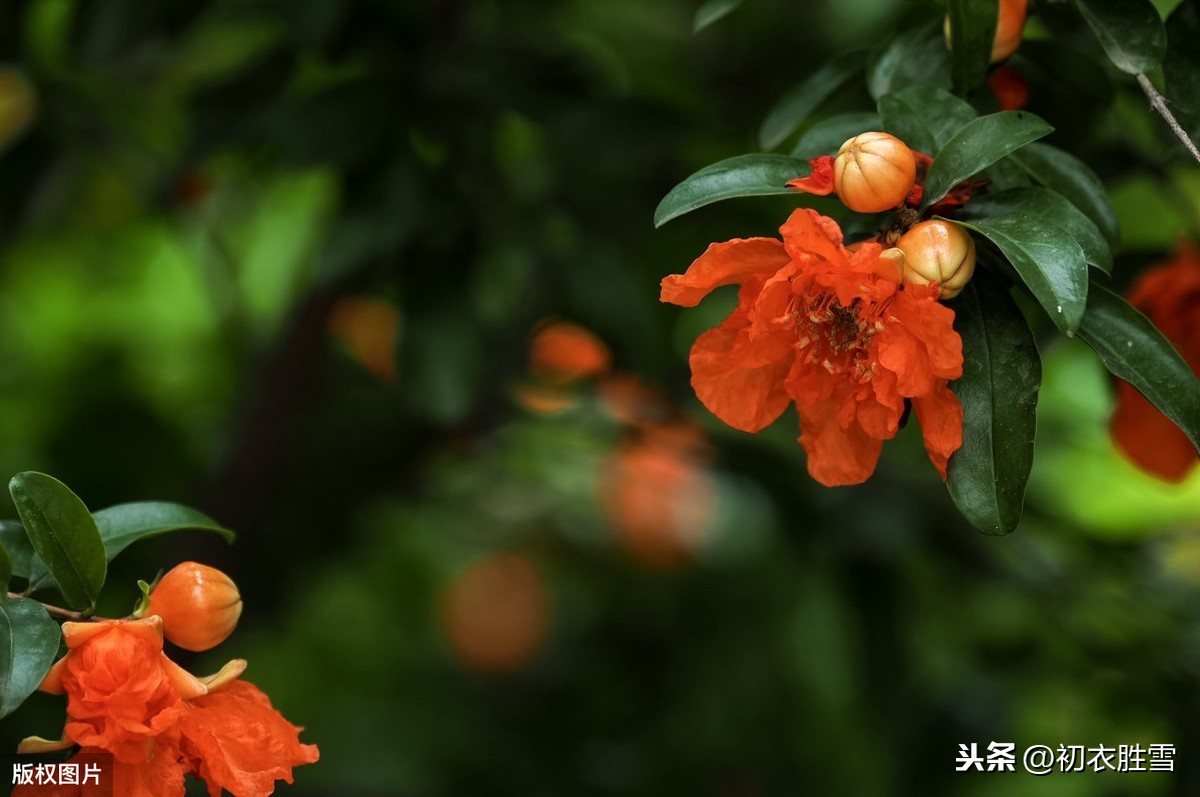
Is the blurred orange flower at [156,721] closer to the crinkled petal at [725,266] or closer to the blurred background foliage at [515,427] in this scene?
the crinkled petal at [725,266]

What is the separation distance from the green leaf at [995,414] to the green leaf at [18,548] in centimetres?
59

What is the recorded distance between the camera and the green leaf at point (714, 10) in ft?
3.14

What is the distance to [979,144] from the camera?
76cm

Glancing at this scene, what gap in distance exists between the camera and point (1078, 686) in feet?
5.91

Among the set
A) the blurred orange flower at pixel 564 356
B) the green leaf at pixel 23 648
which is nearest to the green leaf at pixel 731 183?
the green leaf at pixel 23 648

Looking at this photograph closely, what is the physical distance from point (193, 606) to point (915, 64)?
0.61 m

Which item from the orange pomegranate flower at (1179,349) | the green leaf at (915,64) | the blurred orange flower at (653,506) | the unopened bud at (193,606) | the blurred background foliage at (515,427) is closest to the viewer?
the unopened bud at (193,606)

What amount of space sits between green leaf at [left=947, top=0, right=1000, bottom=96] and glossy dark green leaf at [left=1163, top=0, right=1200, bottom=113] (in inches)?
5.1

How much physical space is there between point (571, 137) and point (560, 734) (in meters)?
1.14

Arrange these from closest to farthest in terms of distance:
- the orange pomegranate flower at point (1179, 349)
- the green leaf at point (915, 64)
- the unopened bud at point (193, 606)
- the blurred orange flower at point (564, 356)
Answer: the unopened bud at point (193, 606) < the green leaf at point (915, 64) < the orange pomegranate flower at point (1179, 349) < the blurred orange flower at point (564, 356)

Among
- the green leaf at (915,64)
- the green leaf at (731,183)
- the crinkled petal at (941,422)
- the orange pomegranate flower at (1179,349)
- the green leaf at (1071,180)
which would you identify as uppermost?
the green leaf at (915,64)

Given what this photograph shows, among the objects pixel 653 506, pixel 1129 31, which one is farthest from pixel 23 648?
pixel 653 506

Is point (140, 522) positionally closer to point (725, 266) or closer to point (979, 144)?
point (725, 266)

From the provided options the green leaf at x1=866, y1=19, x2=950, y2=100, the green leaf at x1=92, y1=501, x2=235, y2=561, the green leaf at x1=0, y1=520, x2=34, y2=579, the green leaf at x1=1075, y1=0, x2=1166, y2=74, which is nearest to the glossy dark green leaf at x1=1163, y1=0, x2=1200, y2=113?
the green leaf at x1=1075, y1=0, x2=1166, y2=74
